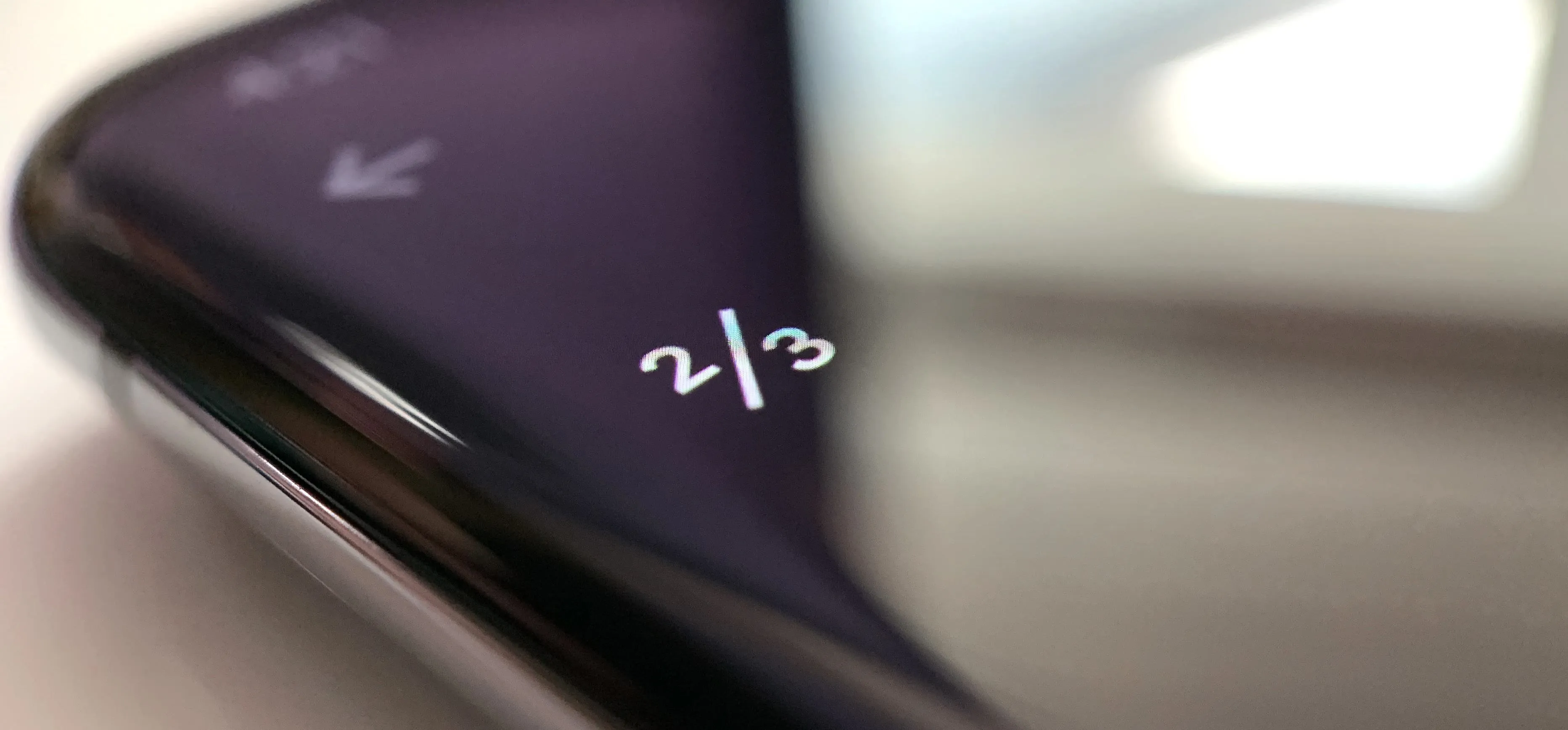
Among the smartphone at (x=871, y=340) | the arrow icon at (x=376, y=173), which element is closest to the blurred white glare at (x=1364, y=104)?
the smartphone at (x=871, y=340)

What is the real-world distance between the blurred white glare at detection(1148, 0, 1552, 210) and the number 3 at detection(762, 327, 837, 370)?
0.24 ft

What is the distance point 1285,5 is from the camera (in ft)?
0.79

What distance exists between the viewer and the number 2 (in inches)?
6.2

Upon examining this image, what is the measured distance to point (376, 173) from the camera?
→ 0.19 metres

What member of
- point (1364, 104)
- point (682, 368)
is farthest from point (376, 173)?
point (1364, 104)

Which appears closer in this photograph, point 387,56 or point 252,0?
point 387,56

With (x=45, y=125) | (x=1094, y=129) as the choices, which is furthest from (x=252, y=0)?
(x=1094, y=129)

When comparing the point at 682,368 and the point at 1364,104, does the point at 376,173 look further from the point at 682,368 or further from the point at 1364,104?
the point at 1364,104

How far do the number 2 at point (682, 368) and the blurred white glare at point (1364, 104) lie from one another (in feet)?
0.30

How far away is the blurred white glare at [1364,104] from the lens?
0.66 feet

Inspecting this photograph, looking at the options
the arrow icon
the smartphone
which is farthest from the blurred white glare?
the arrow icon

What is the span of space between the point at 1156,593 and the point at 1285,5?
0.51 ft

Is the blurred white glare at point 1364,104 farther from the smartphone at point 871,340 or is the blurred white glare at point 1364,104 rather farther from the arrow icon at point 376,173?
the arrow icon at point 376,173

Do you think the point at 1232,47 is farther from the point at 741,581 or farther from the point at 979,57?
the point at 741,581
